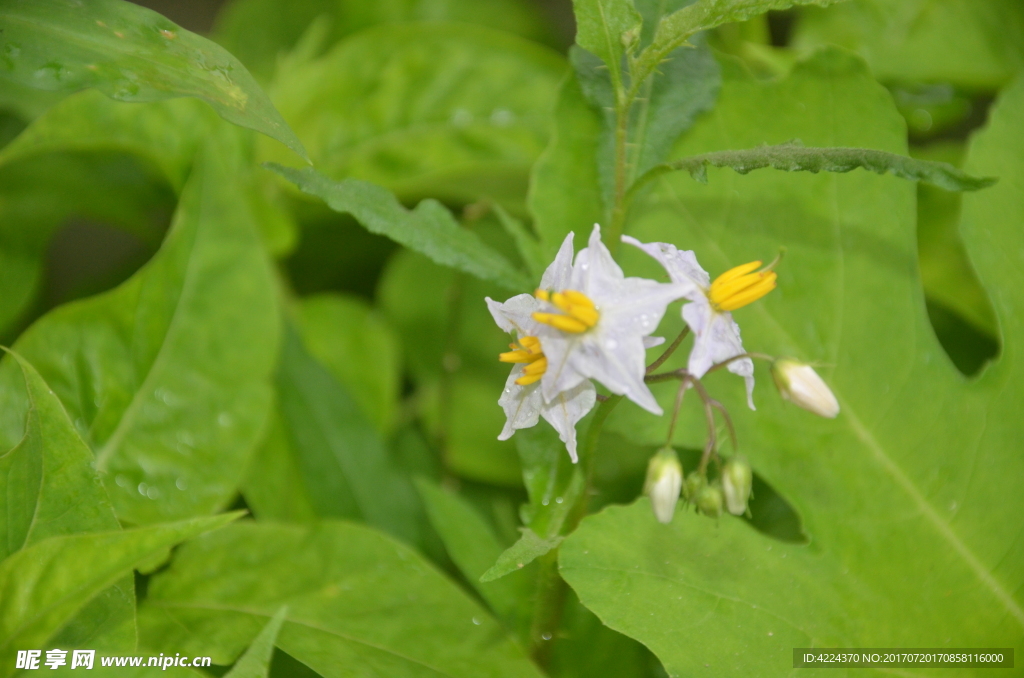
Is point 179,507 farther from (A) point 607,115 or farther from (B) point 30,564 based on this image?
(A) point 607,115

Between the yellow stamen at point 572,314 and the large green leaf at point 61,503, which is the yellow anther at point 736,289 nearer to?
the yellow stamen at point 572,314

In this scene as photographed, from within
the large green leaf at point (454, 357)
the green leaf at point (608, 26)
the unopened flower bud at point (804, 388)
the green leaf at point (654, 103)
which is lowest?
the large green leaf at point (454, 357)

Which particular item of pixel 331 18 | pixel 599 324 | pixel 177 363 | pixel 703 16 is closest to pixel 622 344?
pixel 599 324

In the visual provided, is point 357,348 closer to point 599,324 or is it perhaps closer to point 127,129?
point 127,129

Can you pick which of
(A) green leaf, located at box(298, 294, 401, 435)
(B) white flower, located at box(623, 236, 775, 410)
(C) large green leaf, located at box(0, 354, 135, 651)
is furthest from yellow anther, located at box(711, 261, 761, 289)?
(A) green leaf, located at box(298, 294, 401, 435)

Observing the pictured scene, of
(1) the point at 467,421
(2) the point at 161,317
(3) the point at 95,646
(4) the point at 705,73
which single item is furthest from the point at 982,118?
(3) the point at 95,646

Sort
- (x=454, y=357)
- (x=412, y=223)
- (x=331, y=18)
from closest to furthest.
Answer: (x=412, y=223)
(x=454, y=357)
(x=331, y=18)

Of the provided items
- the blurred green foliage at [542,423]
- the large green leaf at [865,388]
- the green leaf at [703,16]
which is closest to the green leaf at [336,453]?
the blurred green foliage at [542,423]
